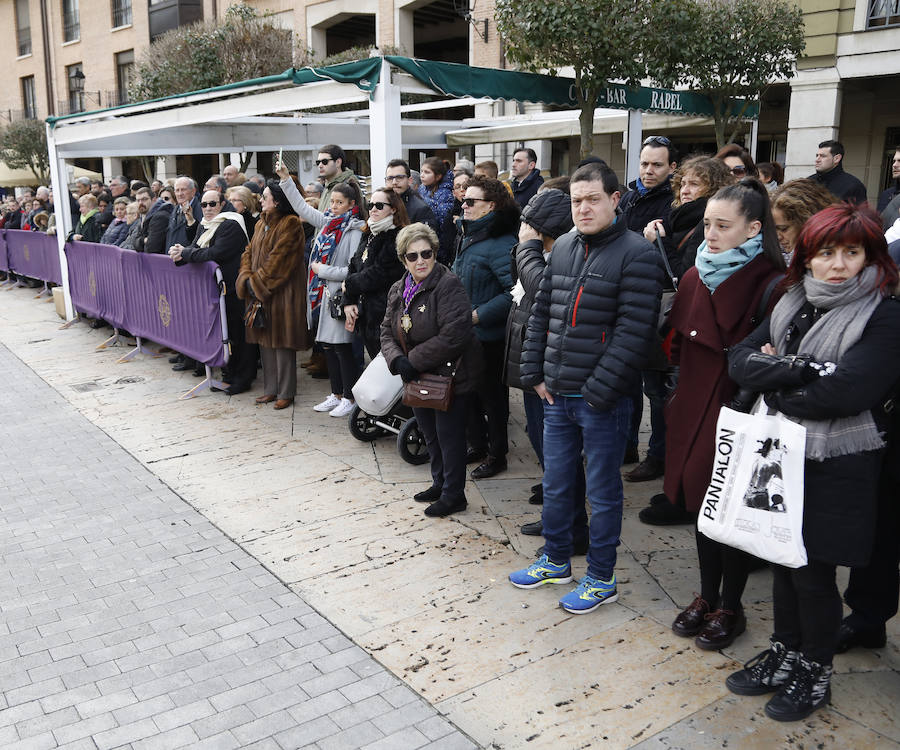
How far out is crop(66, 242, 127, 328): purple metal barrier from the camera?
10.1m

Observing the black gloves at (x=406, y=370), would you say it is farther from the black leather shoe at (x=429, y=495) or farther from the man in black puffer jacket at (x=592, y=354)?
the man in black puffer jacket at (x=592, y=354)

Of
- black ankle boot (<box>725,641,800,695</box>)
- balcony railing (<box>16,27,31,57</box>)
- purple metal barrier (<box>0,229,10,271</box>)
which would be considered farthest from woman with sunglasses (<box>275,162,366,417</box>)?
balcony railing (<box>16,27,31,57</box>)

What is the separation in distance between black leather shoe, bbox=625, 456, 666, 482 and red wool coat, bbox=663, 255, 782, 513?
1.90 metres

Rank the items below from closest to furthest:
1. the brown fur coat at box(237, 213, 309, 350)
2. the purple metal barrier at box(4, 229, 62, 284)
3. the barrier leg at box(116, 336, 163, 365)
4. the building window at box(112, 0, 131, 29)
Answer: the brown fur coat at box(237, 213, 309, 350)
the barrier leg at box(116, 336, 163, 365)
the purple metal barrier at box(4, 229, 62, 284)
the building window at box(112, 0, 131, 29)

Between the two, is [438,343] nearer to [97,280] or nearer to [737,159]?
[737,159]

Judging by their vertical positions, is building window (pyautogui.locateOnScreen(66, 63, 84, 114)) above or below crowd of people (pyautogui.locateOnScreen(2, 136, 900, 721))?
above

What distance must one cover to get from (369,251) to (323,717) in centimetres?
377

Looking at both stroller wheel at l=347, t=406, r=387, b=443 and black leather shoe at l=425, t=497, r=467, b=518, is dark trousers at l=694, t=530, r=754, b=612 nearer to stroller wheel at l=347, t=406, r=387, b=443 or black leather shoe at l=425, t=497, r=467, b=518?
black leather shoe at l=425, t=497, r=467, b=518

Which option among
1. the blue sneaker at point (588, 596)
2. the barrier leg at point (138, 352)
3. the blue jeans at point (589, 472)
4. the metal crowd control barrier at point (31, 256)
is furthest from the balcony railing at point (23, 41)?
the blue sneaker at point (588, 596)

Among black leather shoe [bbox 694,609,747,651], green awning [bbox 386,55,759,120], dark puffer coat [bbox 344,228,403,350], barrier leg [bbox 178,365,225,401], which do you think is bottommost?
barrier leg [bbox 178,365,225,401]

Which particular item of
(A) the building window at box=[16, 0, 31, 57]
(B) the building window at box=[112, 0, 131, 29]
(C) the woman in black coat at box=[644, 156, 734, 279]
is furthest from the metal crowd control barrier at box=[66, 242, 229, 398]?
(A) the building window at box=[16, 0, 31, 57]

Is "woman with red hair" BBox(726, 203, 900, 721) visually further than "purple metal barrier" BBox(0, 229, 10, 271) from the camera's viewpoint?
No

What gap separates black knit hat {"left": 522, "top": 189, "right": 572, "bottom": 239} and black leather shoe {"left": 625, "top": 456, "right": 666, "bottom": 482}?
1859 mm

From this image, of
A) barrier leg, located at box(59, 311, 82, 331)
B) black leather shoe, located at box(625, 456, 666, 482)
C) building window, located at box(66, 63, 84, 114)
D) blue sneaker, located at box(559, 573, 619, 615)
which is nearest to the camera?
blue sneaker, located at box(559, 573, 619, 615)
